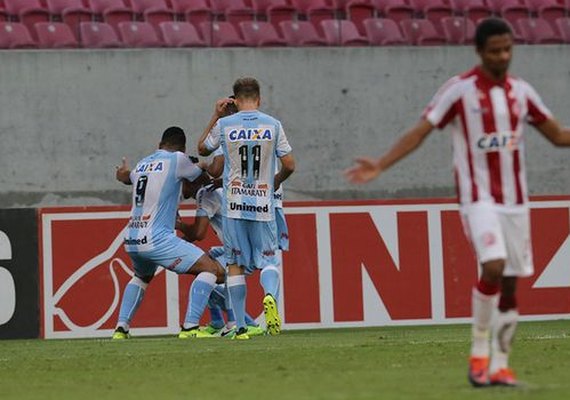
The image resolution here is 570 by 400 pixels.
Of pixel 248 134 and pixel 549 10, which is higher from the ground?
pixel 549 10

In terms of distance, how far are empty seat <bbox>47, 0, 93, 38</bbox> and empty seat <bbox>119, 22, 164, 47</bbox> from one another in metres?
0.56

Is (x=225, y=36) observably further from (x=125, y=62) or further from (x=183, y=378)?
(x=183, y=378)

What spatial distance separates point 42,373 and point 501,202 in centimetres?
359

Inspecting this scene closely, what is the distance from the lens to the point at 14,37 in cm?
→ 2055

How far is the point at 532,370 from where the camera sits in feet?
31.1

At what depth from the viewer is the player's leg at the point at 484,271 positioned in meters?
8.00

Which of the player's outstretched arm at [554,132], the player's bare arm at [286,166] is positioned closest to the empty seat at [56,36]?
the player's bare arm at [286,166]

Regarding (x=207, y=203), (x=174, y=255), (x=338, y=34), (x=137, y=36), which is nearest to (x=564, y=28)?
(x=338, y=34)

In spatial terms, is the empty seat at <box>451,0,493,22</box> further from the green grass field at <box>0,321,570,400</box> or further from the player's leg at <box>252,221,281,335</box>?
the player's leg at <box>252,221,281,335</box>

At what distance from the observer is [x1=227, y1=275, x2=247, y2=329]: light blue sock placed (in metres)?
13.3

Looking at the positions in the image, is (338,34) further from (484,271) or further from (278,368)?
(484,271)

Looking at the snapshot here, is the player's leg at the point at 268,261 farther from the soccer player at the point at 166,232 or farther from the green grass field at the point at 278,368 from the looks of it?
the soccer player at the point at 166,232

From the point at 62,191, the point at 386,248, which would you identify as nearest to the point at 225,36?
the point at 62,191

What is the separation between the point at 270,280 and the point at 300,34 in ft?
28.6
